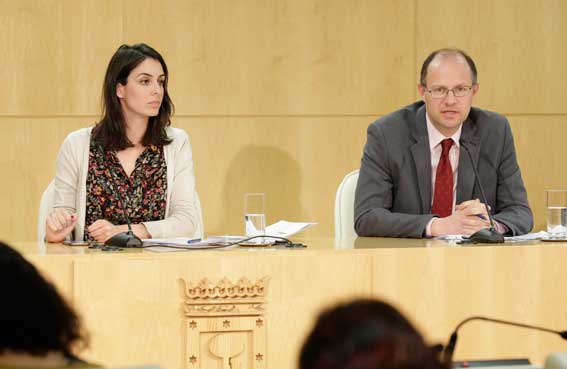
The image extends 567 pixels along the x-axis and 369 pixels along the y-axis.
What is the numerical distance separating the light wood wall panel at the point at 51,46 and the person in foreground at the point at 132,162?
1.20 metres

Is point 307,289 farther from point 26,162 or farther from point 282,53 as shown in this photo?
point 26,162

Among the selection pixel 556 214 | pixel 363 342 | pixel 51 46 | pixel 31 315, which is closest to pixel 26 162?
pixel 51 46

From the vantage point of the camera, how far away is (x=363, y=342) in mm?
906

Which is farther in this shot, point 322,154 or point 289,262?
point 322,154

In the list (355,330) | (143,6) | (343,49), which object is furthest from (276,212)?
(355,330)

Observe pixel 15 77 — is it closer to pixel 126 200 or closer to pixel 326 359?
pixel 126 200

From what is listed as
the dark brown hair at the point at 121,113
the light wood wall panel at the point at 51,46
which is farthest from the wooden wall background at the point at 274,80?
the dark brown hair at the point at 121,113

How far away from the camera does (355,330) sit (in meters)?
0.92

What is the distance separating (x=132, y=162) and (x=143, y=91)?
0.29m

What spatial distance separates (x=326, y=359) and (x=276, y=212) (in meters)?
4.46

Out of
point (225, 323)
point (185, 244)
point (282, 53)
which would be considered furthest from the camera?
point (282, 53)

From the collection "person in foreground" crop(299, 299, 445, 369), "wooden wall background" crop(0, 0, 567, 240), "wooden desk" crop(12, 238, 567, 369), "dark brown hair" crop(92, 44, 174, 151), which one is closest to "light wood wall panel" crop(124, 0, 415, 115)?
"wooden wall background" crop(0, 0, 567, 240)

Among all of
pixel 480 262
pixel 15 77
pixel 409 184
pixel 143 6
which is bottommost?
pixel 480 262

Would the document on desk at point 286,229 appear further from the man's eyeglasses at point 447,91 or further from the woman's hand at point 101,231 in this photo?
the man's eyeglasses at point 447,91
